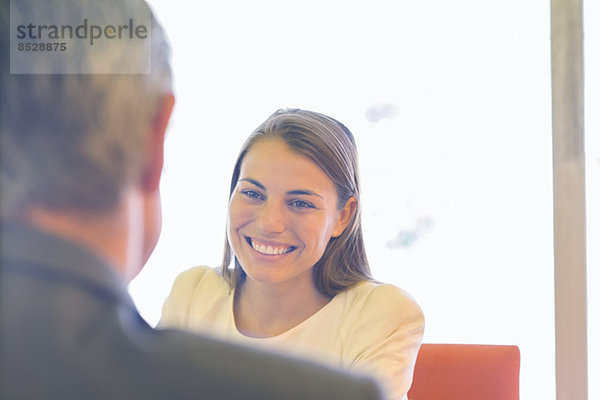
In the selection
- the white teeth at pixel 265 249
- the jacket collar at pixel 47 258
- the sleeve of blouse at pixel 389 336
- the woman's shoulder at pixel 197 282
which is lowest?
the sleeve of blouse at pixel 389 336

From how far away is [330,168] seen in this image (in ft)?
3.73

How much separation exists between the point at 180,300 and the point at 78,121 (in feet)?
3.10

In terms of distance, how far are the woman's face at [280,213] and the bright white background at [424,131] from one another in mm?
824

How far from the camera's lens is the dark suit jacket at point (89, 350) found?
218 millimetres

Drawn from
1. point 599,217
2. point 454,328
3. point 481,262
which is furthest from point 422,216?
point 599,217

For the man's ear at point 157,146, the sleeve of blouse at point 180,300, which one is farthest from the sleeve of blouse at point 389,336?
the man's ear at point 157,146

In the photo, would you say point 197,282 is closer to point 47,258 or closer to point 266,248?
point 266,248

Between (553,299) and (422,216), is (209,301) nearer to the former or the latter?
(422,216)

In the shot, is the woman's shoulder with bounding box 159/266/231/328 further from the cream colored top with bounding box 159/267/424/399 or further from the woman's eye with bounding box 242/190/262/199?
the woman's eye with bounding box 242/190/262/199

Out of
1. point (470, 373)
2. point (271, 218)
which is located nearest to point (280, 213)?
point (271, 218)

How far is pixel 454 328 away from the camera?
6.35ft

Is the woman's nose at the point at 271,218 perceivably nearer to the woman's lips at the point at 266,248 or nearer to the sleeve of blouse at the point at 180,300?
the woman's lips at the point at 266,248

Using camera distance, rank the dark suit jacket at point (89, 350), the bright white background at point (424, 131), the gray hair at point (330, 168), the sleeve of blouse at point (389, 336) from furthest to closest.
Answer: the bright white background at point (424, 131), the gray hair at point (330, 168), the sleeve of blouse at point (389, 336), the dark suit jacket at point (89, 350)

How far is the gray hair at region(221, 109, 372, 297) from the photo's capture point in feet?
3.69
